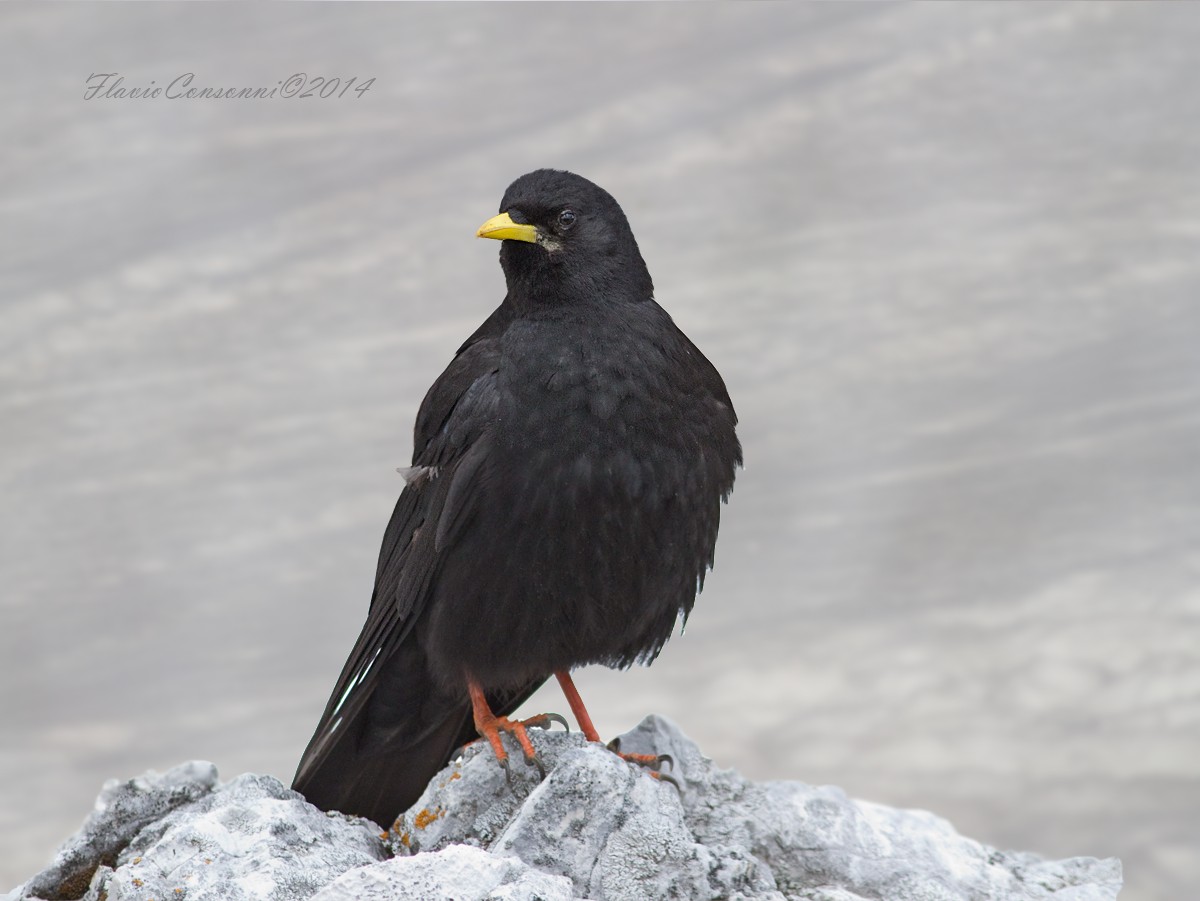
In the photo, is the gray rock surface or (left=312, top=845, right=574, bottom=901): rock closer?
(left=312, top=845, right=574, bottom=901): rock

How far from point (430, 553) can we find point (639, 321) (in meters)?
1.11

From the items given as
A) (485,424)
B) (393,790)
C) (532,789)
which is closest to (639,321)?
(485,424)

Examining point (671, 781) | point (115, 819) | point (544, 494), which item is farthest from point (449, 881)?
point (115, 819)

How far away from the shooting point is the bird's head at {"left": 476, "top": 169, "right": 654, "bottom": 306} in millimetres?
4910

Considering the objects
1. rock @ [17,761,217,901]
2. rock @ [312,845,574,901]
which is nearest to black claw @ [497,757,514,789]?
rock @ [312,845,574,901]

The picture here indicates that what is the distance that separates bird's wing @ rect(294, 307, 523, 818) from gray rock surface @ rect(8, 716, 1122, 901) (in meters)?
0.43

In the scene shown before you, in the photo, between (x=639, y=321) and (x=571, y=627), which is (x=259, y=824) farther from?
(x=639, y=321)

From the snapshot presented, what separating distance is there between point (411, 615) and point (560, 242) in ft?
4.77

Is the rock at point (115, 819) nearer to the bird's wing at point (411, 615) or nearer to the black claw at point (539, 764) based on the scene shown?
the bird's wing at point (411, 615)

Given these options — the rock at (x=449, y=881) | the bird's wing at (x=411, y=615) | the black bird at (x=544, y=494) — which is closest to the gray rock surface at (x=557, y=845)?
the rock at (x=449, y=881)

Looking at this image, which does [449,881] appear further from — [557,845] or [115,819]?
[115,819]

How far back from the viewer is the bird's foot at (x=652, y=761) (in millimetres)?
5176

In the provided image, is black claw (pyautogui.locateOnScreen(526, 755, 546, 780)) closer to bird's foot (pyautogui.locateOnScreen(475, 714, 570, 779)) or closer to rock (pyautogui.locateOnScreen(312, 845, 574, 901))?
bird's foot (pyautogui.locateOnScreen(475, 714, 570, 779))

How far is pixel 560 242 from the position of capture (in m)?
4.94
